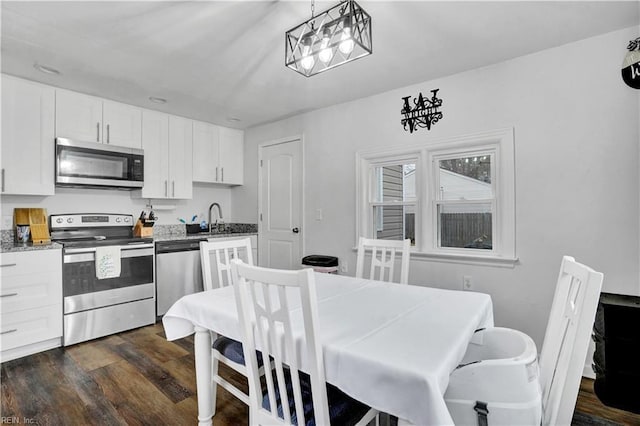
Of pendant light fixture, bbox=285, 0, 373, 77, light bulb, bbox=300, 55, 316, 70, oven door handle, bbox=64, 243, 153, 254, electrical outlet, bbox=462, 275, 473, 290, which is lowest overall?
electrical outlet, bbox=462, 275, 473, 290

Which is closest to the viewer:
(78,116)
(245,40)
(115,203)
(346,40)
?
(346,40)

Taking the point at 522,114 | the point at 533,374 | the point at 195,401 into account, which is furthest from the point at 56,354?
the point at 522,114

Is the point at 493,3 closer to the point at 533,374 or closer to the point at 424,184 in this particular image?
the point at 424,184

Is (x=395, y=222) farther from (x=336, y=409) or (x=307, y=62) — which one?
(x=336, y=409)

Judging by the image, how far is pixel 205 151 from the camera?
4332 mm

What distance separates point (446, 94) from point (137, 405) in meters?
3.32

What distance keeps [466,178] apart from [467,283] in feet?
3.03

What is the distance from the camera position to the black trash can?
11.4 ft

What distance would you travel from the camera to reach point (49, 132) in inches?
Answer: 119

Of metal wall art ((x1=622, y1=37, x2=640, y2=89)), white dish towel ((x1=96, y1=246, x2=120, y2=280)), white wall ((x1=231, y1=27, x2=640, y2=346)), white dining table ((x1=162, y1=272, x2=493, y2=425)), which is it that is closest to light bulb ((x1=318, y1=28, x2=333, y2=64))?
white wall ((x1=231, y1=27, x2=640, y2=346))

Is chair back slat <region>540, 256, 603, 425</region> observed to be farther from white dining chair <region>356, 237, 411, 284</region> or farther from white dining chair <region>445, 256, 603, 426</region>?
white dining chair <region>356, 237, 411, 284</region>

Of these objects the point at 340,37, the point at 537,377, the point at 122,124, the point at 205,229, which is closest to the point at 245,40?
the point at 340,37

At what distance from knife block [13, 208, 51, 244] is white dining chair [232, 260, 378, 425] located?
111 inches

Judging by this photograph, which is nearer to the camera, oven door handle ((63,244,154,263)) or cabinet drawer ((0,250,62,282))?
cabinet drawer ((0,250,62,282))
